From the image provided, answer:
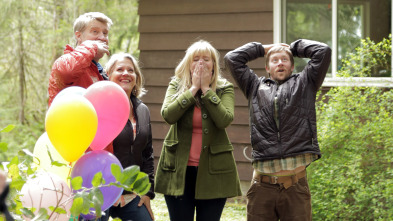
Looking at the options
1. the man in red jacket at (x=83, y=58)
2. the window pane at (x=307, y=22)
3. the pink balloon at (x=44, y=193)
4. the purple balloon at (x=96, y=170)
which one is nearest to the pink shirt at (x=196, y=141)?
the man in red jacket at (x=83, y=58)

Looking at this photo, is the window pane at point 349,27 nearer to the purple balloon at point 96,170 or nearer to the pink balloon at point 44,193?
the purple balloon at point 96,170

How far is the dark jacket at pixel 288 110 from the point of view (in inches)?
135

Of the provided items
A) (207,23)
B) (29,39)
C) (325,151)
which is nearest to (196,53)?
(325,151)

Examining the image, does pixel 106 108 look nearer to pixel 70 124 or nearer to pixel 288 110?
pixel 70 124

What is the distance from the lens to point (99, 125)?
8.59 feet

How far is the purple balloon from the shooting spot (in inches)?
92.3

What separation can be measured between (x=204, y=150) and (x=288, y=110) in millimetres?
609

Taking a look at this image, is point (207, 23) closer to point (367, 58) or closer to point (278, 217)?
point (367, 58)

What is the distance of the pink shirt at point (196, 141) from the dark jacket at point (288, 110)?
1.17 ft

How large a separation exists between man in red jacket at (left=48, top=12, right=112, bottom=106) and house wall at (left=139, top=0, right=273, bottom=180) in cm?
331

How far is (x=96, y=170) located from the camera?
235 centimetres

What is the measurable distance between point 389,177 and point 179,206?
2115 mm

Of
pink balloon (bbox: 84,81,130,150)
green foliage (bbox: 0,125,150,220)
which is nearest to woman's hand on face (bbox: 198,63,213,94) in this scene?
pink balloon (bbox: 84,81,130,150)

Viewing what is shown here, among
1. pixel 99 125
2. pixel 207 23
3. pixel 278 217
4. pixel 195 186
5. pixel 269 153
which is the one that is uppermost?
pixel 207 23
